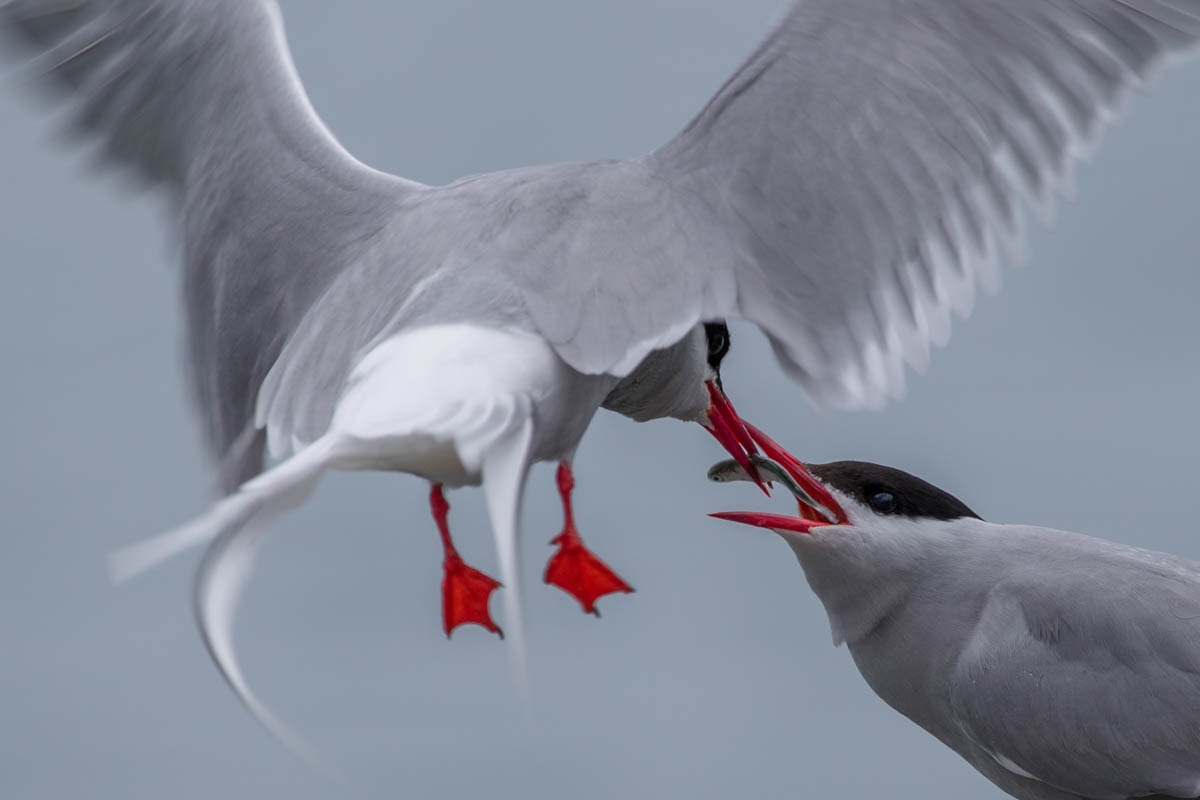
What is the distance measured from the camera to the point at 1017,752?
257 centimetres

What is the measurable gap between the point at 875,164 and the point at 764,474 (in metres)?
0.56

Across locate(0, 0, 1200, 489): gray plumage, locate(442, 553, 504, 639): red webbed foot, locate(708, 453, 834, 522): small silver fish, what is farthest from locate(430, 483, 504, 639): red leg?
locate(708, 453, 834, 522): small silver fish

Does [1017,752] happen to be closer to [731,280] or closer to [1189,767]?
[1189,767]

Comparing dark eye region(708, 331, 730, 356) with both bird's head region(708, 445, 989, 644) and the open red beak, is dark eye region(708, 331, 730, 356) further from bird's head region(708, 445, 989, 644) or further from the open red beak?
bird's head region(708, 445, 989, 644)

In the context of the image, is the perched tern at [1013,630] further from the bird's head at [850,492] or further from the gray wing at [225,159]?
the gray wing at [225,159]

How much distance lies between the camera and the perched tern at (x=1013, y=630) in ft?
8.35

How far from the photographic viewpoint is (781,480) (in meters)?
2.65

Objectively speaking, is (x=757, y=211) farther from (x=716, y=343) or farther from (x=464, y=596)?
(x=464, y=596)

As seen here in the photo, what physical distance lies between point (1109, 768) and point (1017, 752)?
0.13 m

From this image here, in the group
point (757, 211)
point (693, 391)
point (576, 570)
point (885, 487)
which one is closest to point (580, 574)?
point (576, 570)

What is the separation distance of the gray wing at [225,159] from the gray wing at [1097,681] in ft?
3.67

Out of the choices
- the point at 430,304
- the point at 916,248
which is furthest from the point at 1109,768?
the point at 430,304

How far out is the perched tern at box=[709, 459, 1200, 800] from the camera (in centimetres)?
254

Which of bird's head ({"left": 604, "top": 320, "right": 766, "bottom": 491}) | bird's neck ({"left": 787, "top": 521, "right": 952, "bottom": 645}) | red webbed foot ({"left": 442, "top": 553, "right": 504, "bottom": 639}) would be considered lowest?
red webbed foot ({"left": 442, "top": 553, "right": 504, "bottom": 639})
